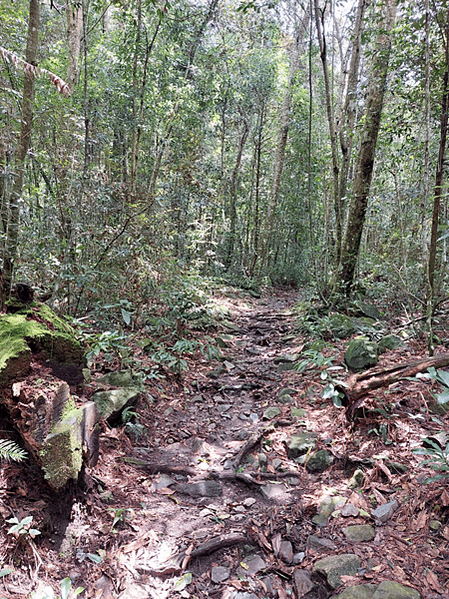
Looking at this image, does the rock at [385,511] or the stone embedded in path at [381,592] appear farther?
the rock at [385,511]

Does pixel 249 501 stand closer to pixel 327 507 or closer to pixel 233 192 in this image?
pixel 327 507

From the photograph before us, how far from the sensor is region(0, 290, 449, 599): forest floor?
209cm

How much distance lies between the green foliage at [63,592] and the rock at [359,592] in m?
1.33

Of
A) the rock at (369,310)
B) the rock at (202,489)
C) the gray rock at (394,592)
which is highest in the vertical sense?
the rock at (369,310)

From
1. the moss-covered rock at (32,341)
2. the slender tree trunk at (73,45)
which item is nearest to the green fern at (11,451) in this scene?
the moss-covered rock at (32,341)

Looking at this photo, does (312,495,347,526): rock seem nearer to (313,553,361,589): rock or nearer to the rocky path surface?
the rocky path surface

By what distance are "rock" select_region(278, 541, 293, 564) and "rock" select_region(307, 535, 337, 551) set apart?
12 centimetres

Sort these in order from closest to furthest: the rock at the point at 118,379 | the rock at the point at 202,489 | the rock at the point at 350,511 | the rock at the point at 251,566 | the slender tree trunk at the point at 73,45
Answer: the rock at the point at 251,566 < the rock at the point at 350,511 < the rock at the point at 202,489 < the rock at the point at 118,379 < the slender tree trunk at the point at 73,45

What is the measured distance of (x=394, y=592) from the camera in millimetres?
1837

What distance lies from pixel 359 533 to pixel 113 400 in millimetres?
2391

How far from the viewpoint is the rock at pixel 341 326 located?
6.09m

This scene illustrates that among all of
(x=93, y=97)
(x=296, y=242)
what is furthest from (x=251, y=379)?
(x=296, y=242)

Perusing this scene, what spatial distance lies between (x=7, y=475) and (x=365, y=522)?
2.22 metres

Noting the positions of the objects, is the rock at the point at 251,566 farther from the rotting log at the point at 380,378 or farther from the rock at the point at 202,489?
the rotting log at the point at 380,378
